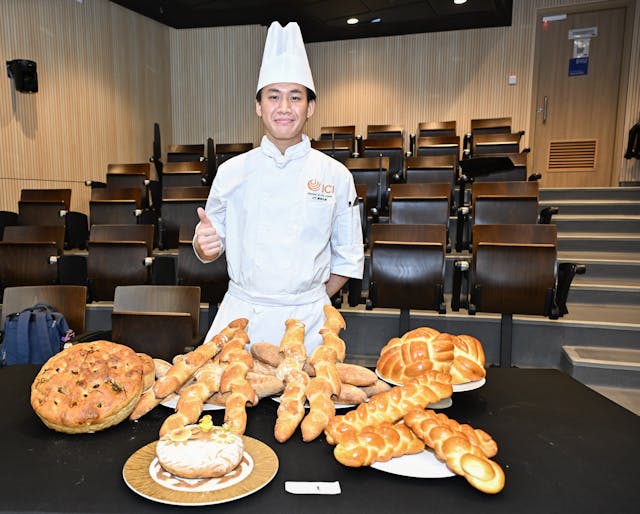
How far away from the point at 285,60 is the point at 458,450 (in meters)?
1.11

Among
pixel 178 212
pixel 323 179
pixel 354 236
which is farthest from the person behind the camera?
pixel 178 212

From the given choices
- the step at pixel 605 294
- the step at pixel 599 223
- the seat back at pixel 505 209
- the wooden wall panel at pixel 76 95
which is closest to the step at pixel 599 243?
the step at pixel 599 223

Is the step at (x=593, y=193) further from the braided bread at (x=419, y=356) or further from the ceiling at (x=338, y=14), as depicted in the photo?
the braided bread at (x=419, y=356)

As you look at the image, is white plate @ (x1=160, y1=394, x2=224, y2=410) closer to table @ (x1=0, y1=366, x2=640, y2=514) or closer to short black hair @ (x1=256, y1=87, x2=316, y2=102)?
table @ (x1=0, y1=366, x2=640, y2=514)

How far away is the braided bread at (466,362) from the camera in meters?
0.95

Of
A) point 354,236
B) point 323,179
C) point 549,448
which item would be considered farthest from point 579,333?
point 549,448

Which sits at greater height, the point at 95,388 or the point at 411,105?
the point at 411,105

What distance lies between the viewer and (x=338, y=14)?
23.0 ft

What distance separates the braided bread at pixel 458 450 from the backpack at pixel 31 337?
1826mm

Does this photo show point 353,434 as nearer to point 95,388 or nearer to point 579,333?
point 95,388

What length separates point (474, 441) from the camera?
72 centimetres

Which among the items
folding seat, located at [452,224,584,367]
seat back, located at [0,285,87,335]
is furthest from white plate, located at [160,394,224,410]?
folding seat, located at [452,224,584,367]

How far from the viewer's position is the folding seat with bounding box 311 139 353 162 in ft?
19.0

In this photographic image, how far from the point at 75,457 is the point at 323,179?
102 centimetres
